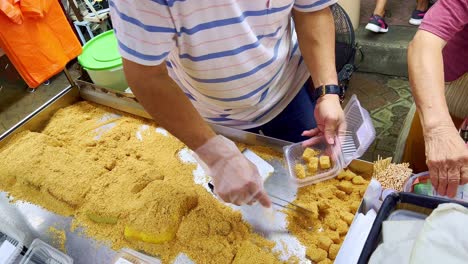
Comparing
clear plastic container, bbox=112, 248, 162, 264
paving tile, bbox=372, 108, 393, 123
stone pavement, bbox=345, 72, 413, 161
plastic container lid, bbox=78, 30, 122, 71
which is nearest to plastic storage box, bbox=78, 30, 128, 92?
plastic container lid, bbox=78, 30, 122, 71

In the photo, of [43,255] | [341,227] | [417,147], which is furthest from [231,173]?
[417,147]

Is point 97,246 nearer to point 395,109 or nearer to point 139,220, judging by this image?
point 139,220

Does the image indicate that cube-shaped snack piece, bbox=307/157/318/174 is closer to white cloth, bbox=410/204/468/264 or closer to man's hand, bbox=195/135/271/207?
man's hand, bbox=195/135/271/207

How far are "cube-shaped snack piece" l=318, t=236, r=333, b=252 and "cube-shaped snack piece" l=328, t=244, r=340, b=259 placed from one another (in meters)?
0.01

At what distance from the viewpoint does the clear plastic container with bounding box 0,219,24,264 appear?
126cm

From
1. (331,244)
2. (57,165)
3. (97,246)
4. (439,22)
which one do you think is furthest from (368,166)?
(57,165)

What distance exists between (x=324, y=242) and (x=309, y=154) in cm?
33

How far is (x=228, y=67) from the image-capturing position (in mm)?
1139

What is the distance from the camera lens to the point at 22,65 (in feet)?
9.26

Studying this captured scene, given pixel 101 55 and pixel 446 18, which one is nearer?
pixel 446 18

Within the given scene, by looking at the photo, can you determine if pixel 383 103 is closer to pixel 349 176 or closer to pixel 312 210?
pixel 349 176

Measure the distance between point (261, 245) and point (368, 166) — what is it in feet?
1.63

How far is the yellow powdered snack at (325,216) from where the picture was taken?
3.85 ft

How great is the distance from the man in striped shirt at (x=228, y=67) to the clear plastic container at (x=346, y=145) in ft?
0.15
